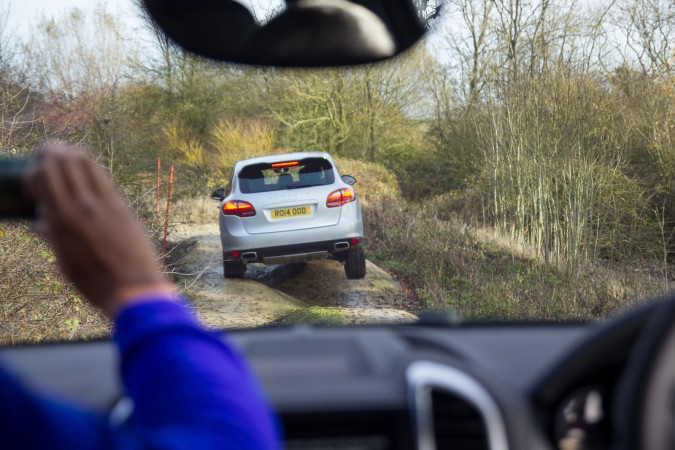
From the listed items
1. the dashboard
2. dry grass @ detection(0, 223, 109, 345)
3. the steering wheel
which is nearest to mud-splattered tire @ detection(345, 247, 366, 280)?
dry grass @ detection(0, 223, 109, 345)

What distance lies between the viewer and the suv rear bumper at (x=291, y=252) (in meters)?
11.3

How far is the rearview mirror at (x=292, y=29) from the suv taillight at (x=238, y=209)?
9.99 metres

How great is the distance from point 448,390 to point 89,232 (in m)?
1.38

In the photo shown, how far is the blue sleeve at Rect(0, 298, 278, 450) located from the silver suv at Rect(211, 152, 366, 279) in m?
10.4

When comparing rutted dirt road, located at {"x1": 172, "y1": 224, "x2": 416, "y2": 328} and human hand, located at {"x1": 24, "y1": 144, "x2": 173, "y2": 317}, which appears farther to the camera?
rutted dirt road, located at {"x1": 172, "y1": 224, "x2": 416, "y2": 328}

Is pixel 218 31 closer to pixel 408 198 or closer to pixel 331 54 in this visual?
pixel 331 54

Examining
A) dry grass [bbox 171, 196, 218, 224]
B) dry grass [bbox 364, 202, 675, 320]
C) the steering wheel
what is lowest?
dry grass [bbox 364, 202, 675, 320]

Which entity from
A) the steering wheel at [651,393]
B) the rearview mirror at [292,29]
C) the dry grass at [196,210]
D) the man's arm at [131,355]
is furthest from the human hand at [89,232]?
the dry grass at [196,210]

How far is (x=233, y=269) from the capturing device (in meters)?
11.8

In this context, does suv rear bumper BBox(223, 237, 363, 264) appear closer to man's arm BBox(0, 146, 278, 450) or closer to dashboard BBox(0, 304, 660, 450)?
dashboard BBox(0, 304, 660, 450)

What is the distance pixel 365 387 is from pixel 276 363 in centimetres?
32

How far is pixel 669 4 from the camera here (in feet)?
46.2

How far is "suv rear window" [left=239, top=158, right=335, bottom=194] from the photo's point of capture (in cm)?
1127

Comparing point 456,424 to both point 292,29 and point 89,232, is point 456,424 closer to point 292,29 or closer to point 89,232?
point 292,29
